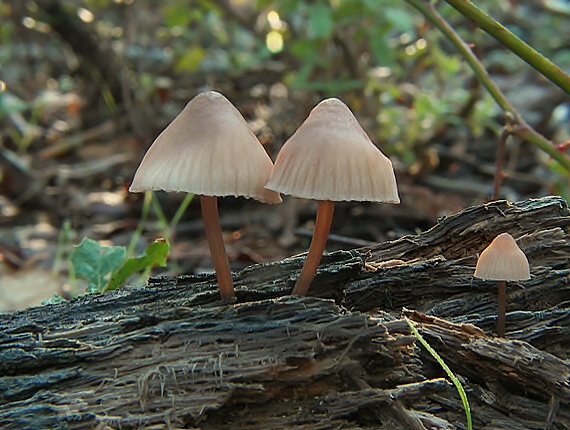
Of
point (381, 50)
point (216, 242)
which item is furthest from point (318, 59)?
point (216, 242)

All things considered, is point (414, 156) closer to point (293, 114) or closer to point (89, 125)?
point (293, 114)

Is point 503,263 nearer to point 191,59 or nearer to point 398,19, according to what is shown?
point 398,19

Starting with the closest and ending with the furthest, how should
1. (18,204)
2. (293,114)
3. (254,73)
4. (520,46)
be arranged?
1. (520,46)
2. (18,204)
3. (293,114)
4. (254,73)

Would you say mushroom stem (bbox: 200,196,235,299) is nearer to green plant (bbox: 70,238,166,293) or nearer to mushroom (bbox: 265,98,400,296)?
mushroom (bbox: 265,98,400,296)

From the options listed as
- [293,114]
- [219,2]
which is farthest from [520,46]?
[219,2]

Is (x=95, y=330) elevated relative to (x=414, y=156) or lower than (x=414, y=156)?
lower

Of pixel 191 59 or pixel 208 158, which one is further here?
pixel 191 59

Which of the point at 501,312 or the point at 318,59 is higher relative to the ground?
the point at 318,59
